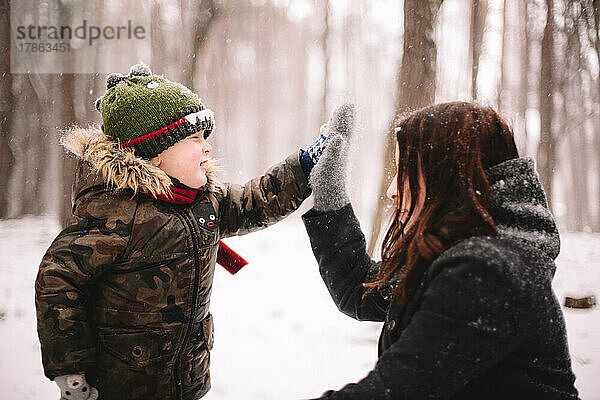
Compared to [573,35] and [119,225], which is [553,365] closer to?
[119,225]

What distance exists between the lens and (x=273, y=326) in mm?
3082

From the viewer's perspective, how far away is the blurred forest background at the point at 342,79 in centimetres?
289

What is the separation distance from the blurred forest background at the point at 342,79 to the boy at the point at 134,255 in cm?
143

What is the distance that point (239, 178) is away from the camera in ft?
13.7

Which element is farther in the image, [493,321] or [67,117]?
[67,117]

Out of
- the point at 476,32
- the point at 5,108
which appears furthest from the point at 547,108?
the point at 5,108

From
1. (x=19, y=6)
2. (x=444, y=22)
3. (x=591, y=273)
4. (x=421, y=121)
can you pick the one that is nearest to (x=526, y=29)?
(x=444, y=22)

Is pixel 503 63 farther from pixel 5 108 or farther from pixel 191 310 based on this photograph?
pixel 5 108

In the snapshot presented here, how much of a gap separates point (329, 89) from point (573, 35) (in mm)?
1765

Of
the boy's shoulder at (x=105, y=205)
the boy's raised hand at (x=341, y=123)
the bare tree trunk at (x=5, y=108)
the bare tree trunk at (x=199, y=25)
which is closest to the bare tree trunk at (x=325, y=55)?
the bare tree trunk at (x=199, y=25)

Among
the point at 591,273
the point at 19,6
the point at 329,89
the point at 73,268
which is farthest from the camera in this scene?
the point at 329,89

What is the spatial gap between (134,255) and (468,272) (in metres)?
0.87

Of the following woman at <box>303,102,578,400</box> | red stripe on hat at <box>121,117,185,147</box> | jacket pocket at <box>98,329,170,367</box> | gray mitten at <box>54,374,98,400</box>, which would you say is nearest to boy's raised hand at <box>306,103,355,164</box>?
woman at <box>303,102,578,400</box>

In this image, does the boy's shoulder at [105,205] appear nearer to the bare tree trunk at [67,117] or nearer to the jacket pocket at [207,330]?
the jacket pocket at [207,330]
